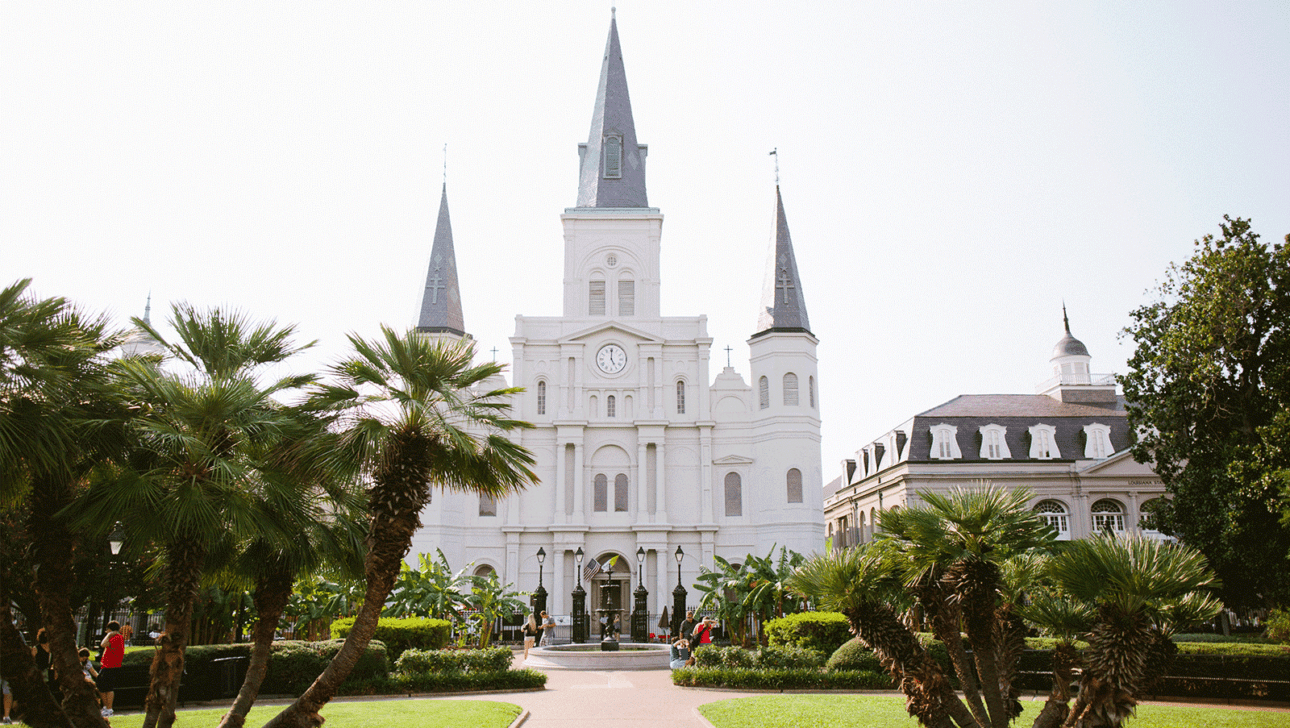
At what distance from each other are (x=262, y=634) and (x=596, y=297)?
36047mm

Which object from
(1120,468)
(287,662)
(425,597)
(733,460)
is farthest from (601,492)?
(287,662)

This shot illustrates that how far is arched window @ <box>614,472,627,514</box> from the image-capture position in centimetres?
4444

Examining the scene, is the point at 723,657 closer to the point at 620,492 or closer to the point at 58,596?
the point at 58,596

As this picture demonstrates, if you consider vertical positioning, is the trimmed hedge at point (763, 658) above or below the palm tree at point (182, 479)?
below

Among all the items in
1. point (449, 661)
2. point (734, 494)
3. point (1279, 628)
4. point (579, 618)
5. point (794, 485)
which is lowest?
point (449, 661)

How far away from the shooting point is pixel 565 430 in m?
44.2

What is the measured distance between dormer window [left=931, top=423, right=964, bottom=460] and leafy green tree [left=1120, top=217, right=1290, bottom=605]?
21235 millimetres

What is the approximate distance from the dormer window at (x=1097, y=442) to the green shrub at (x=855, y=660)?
3142 cm

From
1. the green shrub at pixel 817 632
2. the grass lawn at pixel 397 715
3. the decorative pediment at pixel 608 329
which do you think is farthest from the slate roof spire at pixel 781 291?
the grass lawn at pixel 397 715

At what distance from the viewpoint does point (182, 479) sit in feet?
35.8

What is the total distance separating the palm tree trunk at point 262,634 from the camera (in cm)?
1103

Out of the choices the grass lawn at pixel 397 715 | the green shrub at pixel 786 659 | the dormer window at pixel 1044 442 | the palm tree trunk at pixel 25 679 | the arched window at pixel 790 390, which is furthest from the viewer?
the dormer window at pixel 1044 442

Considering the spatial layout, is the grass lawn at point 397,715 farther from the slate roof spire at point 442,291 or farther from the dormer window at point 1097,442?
the dormer window at point 1097,442

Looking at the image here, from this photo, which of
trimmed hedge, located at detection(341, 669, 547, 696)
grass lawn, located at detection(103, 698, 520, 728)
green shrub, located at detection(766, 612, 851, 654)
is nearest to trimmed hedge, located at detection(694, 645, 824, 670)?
green shrub, located at detection(766, 612, 851, 654)
